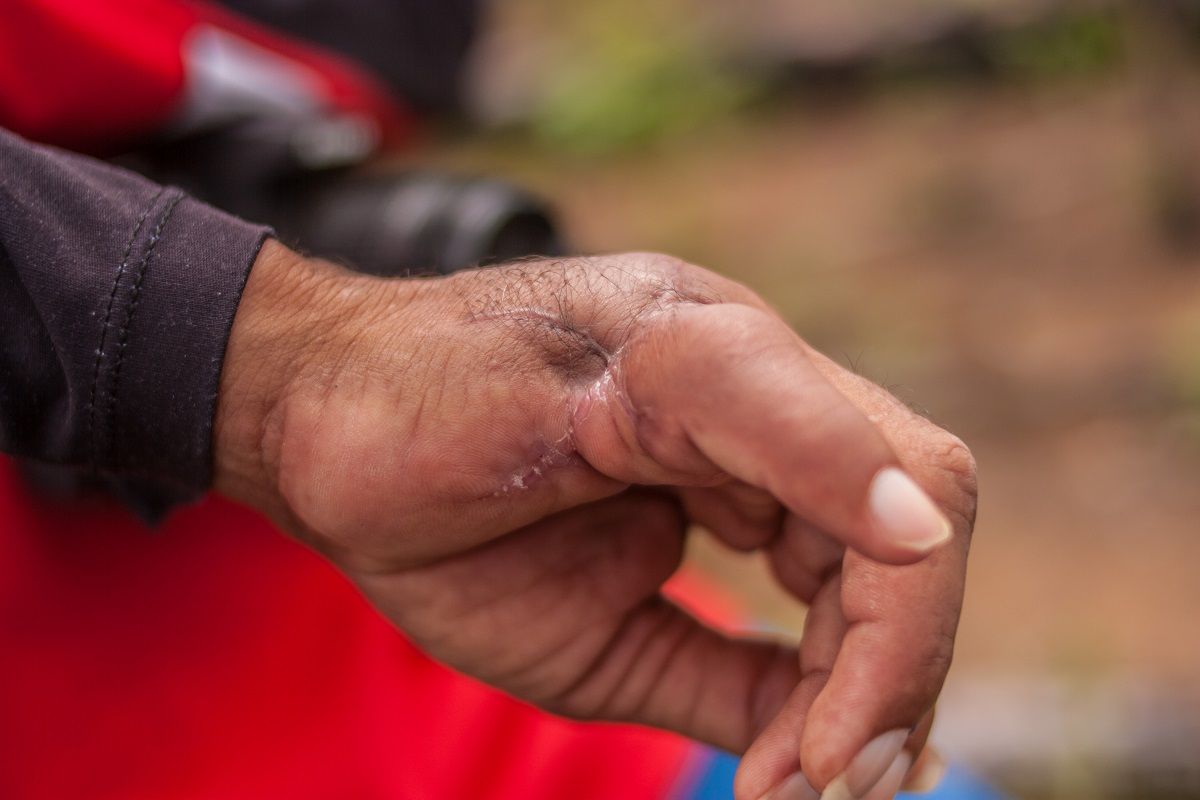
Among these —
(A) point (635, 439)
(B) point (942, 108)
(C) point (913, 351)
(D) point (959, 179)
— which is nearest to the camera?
(A) point (635, 439)

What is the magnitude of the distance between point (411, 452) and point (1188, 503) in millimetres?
2217

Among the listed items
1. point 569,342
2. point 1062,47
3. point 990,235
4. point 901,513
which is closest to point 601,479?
point 569,342

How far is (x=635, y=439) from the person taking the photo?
29.6 inches

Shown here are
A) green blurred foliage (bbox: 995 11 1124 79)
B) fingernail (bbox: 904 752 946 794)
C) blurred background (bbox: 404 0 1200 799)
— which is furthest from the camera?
green blurred foliage (bbox: 995 11 1124 79)

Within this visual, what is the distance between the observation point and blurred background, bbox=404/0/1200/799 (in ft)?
7.15

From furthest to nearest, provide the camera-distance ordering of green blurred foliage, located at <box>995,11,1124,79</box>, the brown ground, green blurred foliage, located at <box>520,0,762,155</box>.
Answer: green blurred foliage, located at <box>520,0,762,155</box> < green blurred foliage, located at <box>995,11,1124,79</box> < the brown ground

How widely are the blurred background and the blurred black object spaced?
667mm

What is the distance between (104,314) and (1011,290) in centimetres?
284

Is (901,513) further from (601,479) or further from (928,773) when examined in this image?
(928,773)

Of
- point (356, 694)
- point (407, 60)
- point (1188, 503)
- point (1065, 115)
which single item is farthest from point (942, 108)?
point (356, 694)

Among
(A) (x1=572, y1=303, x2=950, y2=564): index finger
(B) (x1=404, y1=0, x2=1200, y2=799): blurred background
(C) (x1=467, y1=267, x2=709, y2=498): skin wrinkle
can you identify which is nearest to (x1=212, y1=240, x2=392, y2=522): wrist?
(C) (x1=467, y1=267, x2=709, y2=498): skin wrinkle

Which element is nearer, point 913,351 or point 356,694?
point 356,694

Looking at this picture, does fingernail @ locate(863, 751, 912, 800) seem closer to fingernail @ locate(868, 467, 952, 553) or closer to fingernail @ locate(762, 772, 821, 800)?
fingernail @ locate(762, 772, 821, 800)

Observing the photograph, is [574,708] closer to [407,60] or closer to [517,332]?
[517,332]
